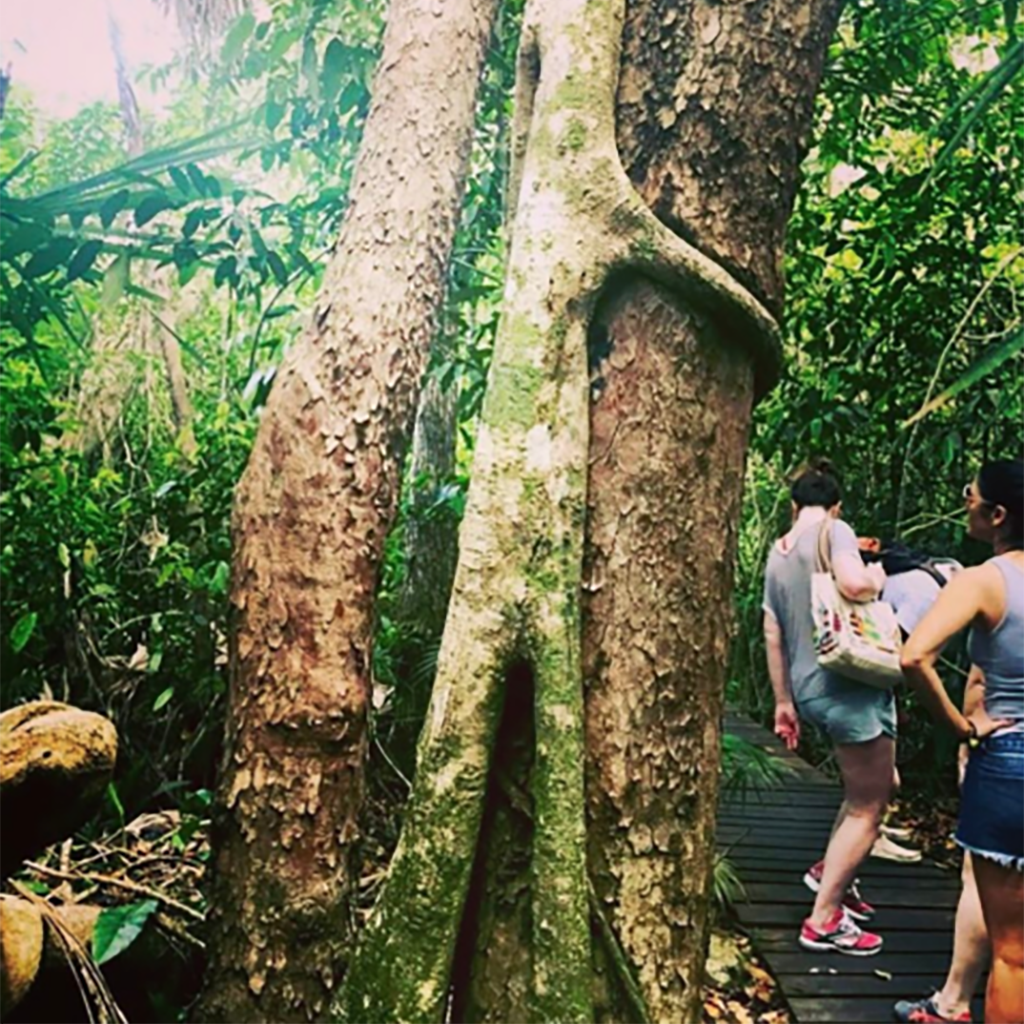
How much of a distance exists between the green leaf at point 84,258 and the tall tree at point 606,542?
1303 mm

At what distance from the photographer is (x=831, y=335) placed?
5.74m

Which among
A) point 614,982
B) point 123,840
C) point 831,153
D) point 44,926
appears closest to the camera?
point 614,982

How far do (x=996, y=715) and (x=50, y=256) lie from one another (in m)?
2.67

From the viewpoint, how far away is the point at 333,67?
377cm

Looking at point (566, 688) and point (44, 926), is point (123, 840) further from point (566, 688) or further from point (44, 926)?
point (566, 688)

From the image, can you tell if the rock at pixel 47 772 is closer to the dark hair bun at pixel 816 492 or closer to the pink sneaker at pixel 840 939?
the dark hair bun at pixel 816 492

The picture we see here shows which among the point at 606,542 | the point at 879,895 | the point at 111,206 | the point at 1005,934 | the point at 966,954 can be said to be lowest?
the point at 879,895

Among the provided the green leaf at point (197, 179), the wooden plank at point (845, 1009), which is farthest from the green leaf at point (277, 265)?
the wooden plank at point (845, 1009)

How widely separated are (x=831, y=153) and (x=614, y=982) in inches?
185

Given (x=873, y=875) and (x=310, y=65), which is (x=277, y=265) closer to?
(x=310, y=65)

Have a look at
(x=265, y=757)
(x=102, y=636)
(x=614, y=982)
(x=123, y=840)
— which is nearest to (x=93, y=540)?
(x=102, y=636)

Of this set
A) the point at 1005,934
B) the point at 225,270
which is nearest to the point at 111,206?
the point at 225,270

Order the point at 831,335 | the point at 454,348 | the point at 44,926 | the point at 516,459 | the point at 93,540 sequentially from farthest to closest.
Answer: the point at 831,335 < the point at 454,348 < the point at 93,540 < the point at 44,926 < the point at 516,459

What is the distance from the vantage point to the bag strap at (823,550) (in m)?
3.53
